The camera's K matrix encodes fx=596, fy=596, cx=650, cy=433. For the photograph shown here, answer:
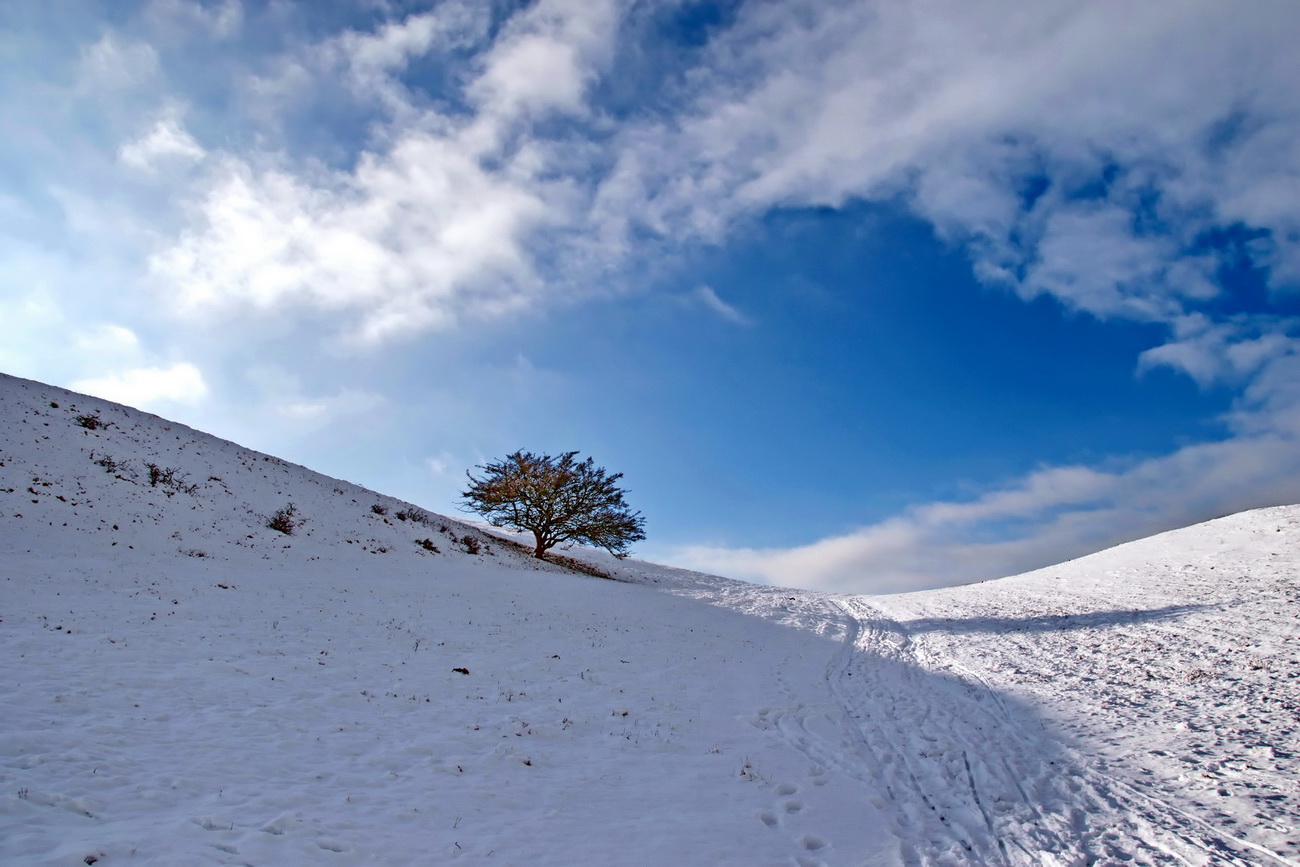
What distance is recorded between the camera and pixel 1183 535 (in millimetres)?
31859

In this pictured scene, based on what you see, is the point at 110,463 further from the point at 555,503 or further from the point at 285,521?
the point at 555,503

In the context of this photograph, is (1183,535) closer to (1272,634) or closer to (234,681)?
(1272,634)

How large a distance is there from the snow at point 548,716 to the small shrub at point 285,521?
0.89 m

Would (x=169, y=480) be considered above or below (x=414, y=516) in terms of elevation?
above

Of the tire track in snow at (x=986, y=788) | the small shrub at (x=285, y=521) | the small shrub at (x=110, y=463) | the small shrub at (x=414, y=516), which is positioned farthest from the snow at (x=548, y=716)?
the small shrub at (x=414, y=516)

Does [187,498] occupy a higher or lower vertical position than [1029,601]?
higher

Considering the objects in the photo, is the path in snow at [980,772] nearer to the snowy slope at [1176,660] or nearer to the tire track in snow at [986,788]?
the tire track in snow at [986,788]

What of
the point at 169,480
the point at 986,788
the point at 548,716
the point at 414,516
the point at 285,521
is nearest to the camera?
the point at 986,788

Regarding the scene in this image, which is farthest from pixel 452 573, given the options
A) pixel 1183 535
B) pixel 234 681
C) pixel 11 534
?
pixel 1183 535

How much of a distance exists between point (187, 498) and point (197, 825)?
68.1 ft

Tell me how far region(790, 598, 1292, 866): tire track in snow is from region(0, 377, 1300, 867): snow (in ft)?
0.17

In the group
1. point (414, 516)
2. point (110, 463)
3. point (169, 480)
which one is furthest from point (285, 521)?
point (414, 516)

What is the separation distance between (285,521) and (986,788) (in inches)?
978

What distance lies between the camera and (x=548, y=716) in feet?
36.1
